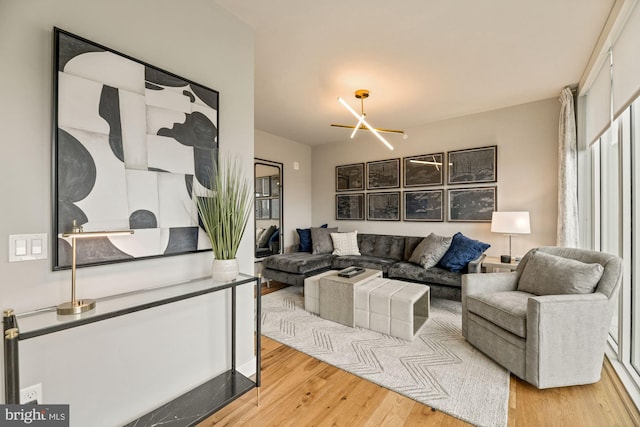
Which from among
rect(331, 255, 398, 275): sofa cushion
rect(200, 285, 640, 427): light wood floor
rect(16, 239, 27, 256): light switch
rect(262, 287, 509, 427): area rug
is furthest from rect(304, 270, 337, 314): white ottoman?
rect(16, 239, 27, 256): light switch

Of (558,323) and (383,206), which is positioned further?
(383,206)

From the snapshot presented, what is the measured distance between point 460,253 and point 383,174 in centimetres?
200

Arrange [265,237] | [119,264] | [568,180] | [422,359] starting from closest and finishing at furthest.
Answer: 1. [119,264]
2. [422,359]
3. [568,180]
4. [265,237]

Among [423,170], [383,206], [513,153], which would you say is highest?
[513,153]

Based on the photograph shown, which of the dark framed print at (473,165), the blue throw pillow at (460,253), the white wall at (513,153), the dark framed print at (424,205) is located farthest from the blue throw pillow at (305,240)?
the dark framed print at (473,165)

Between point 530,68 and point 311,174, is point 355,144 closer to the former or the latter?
point 311,174

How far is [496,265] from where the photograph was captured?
10.8 feet

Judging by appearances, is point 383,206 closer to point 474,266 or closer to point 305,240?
point 305,240

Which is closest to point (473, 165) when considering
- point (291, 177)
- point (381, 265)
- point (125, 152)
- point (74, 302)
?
point (381, 265)

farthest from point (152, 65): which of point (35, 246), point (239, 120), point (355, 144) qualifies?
point (355, 144)

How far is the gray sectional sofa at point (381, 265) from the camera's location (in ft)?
11.0

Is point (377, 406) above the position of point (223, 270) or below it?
below

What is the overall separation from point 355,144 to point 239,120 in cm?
355

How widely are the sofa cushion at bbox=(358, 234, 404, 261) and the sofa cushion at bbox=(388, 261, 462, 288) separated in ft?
1.66
